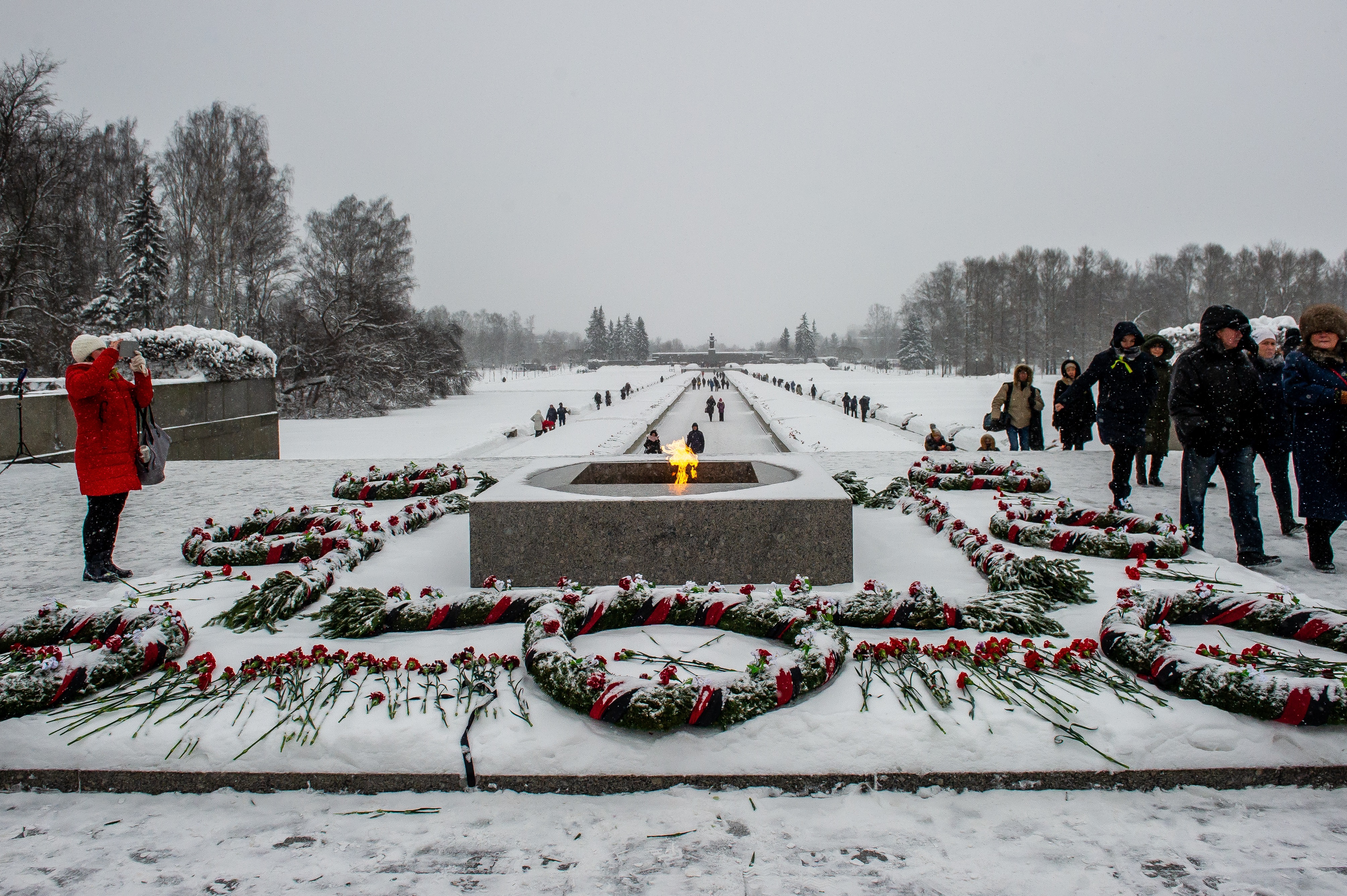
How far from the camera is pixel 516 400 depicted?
1330 inches

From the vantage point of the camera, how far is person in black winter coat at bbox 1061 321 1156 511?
586 cm

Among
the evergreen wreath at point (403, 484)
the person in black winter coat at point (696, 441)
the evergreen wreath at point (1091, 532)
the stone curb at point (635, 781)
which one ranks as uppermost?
the person in black winter coat at point (696, 441)

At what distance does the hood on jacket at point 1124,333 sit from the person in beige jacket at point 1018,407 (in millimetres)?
2701

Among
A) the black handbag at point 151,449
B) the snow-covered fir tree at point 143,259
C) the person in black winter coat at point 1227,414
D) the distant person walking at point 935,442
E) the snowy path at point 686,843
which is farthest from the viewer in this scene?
the snow-covered fir tree at point 143,259

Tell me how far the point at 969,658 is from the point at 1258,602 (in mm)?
1412

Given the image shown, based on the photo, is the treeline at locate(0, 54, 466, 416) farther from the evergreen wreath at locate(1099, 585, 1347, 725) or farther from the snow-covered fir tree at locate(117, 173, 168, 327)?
the evergreen wreath at locate(1099, 585, 1347, 725)

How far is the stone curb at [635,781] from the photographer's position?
2434mm

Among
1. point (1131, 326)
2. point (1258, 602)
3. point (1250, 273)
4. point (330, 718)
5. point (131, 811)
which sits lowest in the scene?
point (131, 811)

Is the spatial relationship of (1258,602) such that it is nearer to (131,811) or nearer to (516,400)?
(131,811)

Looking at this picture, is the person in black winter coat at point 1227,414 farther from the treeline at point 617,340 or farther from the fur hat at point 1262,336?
the treeline at point 617,340

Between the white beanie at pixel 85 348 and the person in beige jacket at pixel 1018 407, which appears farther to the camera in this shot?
the person in beige jacket at pixel 1018 407

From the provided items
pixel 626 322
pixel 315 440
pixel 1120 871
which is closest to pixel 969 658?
pixel 1120 871

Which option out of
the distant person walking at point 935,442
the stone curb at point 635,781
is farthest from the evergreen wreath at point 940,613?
the distant person walking at point 935,442

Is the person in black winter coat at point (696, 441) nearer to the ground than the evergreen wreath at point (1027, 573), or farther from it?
farther from it
